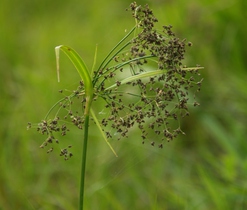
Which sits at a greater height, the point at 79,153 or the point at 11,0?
the point at 11,0

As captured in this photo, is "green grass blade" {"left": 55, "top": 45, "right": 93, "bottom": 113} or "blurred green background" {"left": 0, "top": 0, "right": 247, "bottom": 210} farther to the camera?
"blurred green background" {"left": 0, "top": 0, "right": 247, "bottom": 210}

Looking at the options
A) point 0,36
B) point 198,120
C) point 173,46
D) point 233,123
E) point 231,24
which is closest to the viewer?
point 173,46

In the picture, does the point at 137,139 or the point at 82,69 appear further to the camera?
the point at 137,139

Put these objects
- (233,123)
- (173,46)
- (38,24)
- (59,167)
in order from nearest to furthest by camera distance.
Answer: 1. (173,46)
2. (59,167)
3. (233,123)
4. (38,24)

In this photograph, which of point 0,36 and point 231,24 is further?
point 0,36

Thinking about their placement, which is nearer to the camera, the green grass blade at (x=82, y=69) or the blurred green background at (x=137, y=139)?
the green grass blade at (x=82, y=69)

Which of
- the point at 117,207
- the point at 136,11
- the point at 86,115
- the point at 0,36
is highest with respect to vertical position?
the point at 0,36

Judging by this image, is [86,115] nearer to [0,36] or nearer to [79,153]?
[79,153]

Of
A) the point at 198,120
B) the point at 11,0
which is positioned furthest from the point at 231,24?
the point at 11,0
